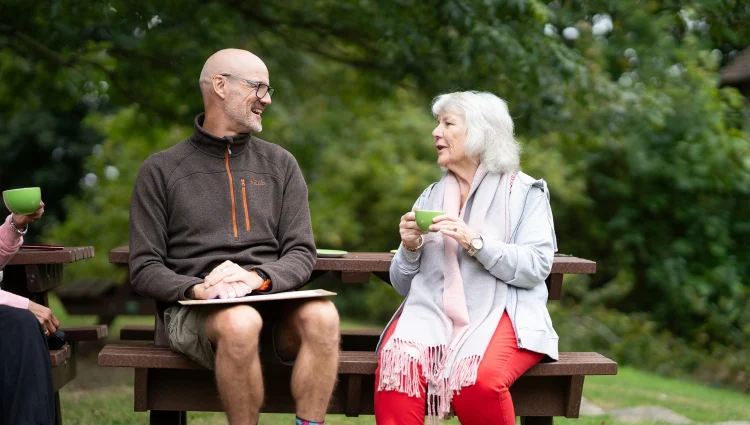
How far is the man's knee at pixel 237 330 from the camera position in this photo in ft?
11.3

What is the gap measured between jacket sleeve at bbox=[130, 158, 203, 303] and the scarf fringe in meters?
0.83

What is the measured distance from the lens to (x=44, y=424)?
3385 mm

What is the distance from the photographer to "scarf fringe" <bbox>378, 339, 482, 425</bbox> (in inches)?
144

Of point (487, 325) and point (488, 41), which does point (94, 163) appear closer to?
point (488, 41)

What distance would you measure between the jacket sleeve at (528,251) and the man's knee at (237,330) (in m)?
0.94

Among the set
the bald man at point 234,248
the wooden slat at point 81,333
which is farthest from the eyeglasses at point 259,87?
the wooden slat at point 81,333

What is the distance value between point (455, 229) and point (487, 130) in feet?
1.73

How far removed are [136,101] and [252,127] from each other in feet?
17.8

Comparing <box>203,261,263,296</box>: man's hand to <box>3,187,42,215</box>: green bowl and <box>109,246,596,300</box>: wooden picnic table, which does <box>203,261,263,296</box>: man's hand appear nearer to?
<box>109,246,596,300</box>: wooden picnic table

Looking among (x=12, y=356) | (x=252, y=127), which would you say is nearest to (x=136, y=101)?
(x=252, y=127)

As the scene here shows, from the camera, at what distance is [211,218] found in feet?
12.7

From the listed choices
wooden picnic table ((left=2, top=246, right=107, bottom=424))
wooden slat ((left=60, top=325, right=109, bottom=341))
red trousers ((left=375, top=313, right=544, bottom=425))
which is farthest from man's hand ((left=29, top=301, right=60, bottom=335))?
red trousers ((left=375, top=313, right=544, bottom=425))

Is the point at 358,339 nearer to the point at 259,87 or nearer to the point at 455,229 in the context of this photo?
the point at 455,229

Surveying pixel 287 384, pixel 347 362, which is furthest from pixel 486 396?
pixel 287 384
